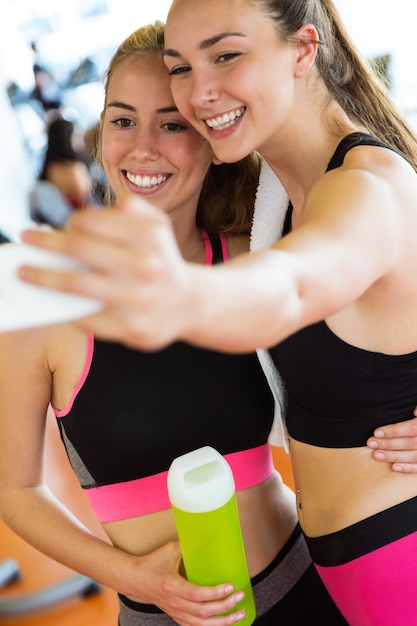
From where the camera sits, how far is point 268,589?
44.4 inches

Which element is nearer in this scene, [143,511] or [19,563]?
[143,511]

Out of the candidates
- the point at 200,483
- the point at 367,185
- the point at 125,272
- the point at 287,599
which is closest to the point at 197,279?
the point at 125,272

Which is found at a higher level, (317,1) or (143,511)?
(317,1)

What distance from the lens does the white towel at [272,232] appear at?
43.9 inches

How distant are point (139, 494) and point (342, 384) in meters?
0.36

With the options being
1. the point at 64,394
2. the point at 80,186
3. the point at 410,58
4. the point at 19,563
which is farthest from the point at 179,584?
the point at 410,58

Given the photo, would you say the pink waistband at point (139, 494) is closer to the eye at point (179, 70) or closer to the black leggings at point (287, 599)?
the black leggings at point (287, 599)

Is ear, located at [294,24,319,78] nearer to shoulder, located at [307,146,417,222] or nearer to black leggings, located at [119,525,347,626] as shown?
shoulder, located at [307,146,417,222]

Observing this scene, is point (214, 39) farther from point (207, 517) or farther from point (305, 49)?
point (207, 517)

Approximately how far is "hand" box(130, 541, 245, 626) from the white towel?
243 mm

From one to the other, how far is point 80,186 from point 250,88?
3.41 metres

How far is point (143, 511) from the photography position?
43.8 inches

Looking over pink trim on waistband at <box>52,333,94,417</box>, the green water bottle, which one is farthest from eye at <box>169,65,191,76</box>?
the green water bottle

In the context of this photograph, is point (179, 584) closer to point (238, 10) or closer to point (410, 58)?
point (238, 10)
